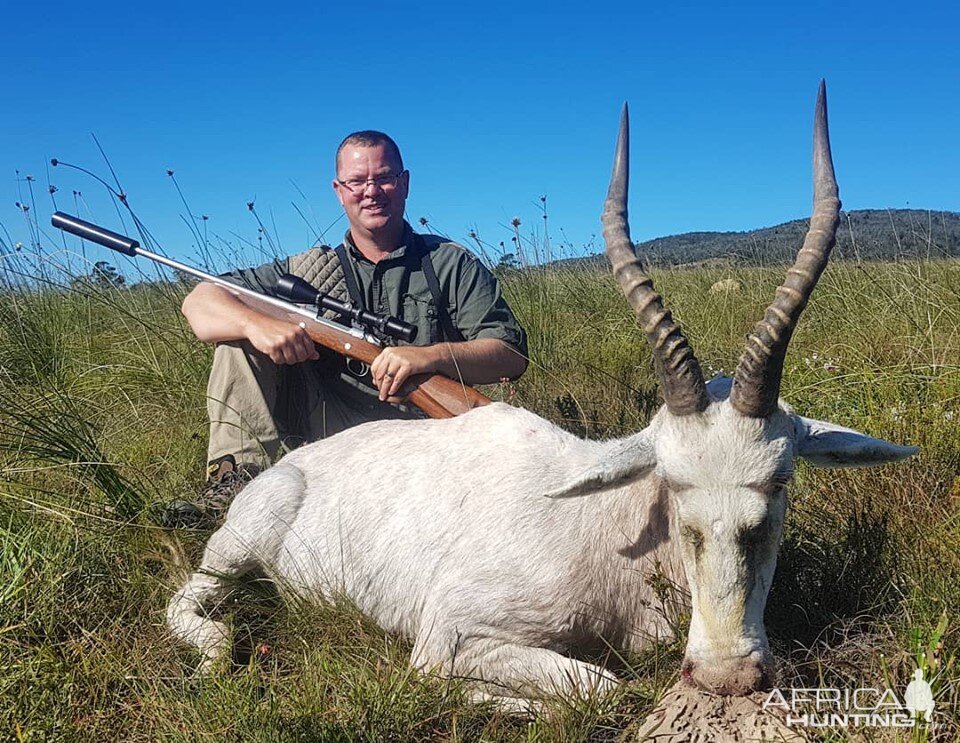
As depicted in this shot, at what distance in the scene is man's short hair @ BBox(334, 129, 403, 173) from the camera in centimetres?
575

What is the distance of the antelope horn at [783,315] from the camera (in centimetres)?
277

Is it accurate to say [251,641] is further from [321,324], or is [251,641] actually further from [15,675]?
[321,324]

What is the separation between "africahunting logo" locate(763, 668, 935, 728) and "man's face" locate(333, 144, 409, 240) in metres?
4.06

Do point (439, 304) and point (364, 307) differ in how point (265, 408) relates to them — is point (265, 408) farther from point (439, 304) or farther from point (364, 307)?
point (439, 304)

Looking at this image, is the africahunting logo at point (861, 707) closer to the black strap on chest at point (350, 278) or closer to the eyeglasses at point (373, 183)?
the black strap on chest at point (350, 278)

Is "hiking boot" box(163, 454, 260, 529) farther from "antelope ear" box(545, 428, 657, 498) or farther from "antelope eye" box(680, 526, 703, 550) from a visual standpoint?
"antelope eye" box(680, 526, 703, 550)

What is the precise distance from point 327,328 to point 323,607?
2048mm

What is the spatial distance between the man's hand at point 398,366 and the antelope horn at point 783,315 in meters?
2.28

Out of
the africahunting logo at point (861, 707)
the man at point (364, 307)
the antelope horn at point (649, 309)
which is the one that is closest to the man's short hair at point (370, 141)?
the man at point (364, 307)

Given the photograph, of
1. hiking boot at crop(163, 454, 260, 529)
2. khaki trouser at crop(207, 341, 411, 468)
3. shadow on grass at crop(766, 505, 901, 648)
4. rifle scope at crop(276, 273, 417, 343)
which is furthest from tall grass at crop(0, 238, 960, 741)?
rifle scope at crop(276, 273, 417, 343)

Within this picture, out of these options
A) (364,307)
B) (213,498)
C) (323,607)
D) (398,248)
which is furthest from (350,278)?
(323,607)

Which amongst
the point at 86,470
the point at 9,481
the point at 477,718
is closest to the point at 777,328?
the point at 477,718

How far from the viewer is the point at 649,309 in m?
3.00

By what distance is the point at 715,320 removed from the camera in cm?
827
